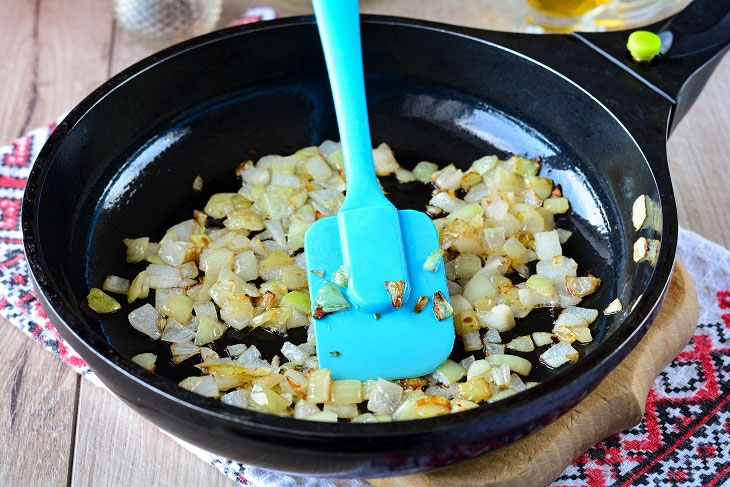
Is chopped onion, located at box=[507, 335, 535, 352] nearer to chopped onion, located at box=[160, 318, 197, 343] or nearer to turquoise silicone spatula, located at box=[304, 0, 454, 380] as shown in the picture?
turquoise silicone spatula, located at box=[304, 0, 454, 380]

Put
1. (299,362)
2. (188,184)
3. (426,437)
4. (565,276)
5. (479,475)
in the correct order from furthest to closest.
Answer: (188,184) < (565,276) < (299,362) < (479,475) < (426,437)

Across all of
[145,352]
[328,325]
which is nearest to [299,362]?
[328,325]

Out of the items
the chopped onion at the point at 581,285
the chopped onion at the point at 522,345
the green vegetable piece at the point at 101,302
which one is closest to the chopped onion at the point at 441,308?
the chopped onion at the point at 522,345

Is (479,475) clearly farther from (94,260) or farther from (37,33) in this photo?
(37,33)

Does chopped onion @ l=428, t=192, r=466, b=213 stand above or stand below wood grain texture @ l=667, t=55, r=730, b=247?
below

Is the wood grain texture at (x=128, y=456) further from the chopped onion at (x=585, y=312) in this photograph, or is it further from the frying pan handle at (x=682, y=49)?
the frying pan handle at (x=682, y=49)

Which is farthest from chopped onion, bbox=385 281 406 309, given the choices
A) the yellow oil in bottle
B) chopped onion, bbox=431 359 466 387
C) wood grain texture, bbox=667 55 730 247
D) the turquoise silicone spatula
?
the yellow oil in bottle

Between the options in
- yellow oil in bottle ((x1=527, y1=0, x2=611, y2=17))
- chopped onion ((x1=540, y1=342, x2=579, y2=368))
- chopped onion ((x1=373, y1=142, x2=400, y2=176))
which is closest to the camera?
chopped onion ((x1=540, y1=342, x2=579, y2=368))
